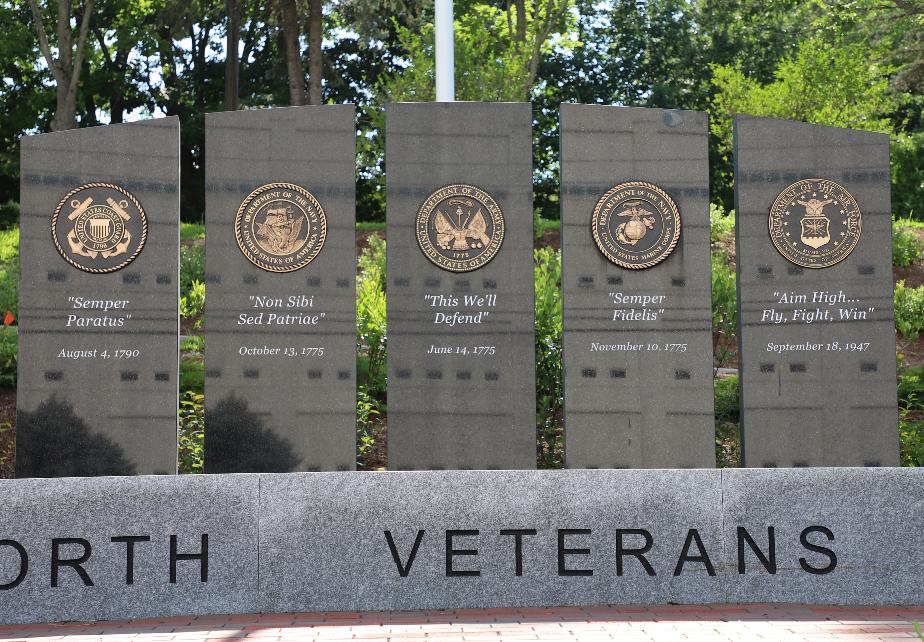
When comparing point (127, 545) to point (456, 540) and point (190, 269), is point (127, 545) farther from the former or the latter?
point (190, 269)

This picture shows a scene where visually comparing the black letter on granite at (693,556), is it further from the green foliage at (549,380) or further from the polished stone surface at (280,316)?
the green foliage at (549,380)

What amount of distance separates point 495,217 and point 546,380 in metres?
2.51

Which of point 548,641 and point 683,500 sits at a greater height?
point 683,500

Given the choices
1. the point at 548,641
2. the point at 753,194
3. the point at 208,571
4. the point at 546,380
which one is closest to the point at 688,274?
the point at 753,194

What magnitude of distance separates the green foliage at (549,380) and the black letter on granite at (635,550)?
10.9 ft

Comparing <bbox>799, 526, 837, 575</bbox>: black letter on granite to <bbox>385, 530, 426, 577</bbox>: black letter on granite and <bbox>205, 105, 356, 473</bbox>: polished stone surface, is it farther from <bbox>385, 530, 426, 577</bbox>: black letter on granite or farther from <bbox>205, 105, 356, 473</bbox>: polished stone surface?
<bbox>205, 105, 356, 473</bbox>: polished stone surface

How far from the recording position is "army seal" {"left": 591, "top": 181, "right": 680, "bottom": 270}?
8703 mm

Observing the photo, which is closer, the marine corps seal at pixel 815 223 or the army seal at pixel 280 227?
the army seal at pixel 280 227

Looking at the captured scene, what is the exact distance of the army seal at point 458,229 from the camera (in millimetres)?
8641

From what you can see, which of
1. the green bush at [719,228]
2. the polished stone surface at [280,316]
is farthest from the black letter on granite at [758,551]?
the green bush at [719,228]

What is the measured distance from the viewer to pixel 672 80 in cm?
3175

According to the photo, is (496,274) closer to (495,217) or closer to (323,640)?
(495,217)

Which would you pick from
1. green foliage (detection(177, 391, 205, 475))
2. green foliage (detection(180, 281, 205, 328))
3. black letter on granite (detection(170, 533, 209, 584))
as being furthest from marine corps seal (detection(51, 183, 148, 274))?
green foliage (detection(180, 281, 205, 328))

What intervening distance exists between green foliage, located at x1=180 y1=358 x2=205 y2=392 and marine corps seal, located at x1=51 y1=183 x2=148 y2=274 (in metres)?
3.03
